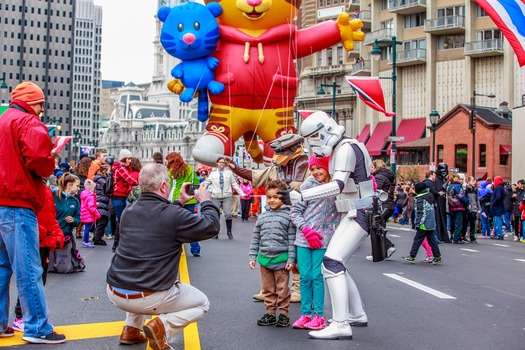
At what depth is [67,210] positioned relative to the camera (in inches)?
397

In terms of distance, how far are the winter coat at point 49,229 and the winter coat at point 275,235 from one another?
1.96m

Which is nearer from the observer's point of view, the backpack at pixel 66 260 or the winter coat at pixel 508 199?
the backpack at pixel 66 260

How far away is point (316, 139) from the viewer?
7.16 meters

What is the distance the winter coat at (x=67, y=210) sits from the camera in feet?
32.7

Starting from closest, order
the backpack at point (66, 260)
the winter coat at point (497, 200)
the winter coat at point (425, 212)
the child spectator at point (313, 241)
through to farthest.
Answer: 1. the child spectator at point (313, 241)
2. the backpack at point (66, 260)
3. the winter coat at point (425, 212)
4. the winter coat at point (497, 200)

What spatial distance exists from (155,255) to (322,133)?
231 cm

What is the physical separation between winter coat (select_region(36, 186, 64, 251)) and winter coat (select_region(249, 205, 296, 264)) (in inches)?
77.2

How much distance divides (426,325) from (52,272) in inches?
227

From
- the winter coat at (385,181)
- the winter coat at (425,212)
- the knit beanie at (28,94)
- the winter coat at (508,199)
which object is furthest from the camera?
the winter coat at (508,199)

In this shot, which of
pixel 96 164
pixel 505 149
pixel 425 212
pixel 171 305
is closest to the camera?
pixel 171 305

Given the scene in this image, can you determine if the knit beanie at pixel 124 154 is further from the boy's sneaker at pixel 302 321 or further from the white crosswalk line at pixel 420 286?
the boy's sneaker at pixel 302 321

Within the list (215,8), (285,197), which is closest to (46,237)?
(285,197)

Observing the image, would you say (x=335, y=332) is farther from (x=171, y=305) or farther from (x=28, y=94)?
(x=28, y=94)

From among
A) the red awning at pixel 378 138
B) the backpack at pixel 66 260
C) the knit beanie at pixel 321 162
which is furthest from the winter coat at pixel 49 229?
the red awning at pixel 378 138
